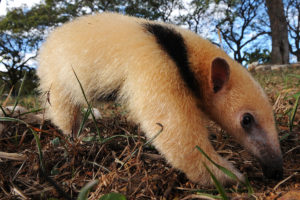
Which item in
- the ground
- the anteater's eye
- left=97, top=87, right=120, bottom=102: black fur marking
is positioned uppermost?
left=97, top=87, right=120, bottom=102: black fur marking

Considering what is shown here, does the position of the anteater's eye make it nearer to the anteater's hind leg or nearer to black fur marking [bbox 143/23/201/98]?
black fur marking [bbox 143/23/201/98]

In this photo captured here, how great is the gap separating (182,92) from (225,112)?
61 cm

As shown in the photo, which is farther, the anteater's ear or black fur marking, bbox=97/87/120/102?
black fur marking, bbox=97/87/120/102

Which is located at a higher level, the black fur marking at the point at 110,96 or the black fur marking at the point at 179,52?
the black fur marking at the point at 179,52

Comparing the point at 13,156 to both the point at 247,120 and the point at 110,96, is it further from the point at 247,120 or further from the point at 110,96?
the point at 247,120

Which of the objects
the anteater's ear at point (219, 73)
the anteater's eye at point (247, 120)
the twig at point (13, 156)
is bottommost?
the twig at point (13, 156)

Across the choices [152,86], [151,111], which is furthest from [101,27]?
[151,111]

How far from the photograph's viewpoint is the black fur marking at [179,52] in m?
2.62

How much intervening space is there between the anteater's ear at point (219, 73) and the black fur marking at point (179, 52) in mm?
202

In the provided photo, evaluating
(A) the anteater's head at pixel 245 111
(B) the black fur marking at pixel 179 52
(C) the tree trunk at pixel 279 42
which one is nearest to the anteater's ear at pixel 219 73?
(A) the anteater's head at pixel 245 111

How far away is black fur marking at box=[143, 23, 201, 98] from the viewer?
262 centimetres

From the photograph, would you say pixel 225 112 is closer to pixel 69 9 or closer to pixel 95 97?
pixel 95 97

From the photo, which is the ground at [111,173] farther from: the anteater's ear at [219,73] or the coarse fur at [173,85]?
the anteater's ear at [219,73]

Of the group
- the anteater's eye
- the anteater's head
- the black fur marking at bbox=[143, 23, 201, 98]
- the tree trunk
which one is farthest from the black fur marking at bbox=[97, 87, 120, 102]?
the tree trunk
